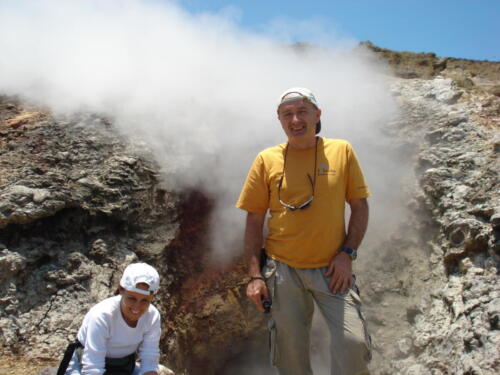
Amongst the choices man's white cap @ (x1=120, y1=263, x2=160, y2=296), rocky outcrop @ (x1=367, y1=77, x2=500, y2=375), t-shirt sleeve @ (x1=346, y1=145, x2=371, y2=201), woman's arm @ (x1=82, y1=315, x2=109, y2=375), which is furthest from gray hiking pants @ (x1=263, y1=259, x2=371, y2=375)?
rocky outcrop @ (x1=367, y1=77, x2=500, y2=375)

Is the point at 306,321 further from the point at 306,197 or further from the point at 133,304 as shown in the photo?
the point at 133,304

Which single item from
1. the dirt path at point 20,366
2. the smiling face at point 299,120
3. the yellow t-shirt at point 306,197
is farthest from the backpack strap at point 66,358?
the smiling face at point 299,120

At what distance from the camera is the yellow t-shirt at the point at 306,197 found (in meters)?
2.27

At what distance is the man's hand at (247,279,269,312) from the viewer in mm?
2328

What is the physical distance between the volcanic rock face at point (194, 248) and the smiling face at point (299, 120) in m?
1.84

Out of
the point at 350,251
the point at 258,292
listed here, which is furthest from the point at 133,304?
the point at 350,251

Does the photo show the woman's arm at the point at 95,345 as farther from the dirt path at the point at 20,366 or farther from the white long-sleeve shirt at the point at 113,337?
the dirt path at the point at 20,366

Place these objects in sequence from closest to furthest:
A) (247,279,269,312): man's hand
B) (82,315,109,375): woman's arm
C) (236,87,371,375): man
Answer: (82,315,109,375): woman's arm, (236,87,371,375): man, (247,279,269,312): man's hand

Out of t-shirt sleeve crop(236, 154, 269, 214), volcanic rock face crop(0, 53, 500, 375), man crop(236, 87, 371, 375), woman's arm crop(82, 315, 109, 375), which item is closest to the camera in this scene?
woman's arm crop(82, 315, 109, 375)

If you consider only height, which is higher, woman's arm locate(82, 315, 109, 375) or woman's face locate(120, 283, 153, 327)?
woman's face locate(120, 283, 153, 327)

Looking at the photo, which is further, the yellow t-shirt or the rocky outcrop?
the rocky outcrop

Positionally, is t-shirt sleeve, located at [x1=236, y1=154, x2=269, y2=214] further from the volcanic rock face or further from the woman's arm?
the volcanic rock face

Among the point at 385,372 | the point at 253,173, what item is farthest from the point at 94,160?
the point at 385,372

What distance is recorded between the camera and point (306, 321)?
7.62ft
